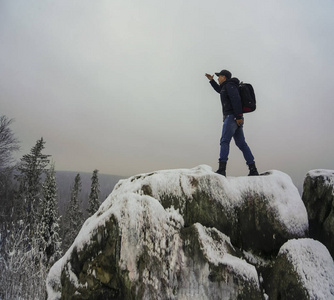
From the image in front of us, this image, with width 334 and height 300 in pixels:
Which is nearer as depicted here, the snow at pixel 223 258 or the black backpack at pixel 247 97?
the snow at pixel 223 258

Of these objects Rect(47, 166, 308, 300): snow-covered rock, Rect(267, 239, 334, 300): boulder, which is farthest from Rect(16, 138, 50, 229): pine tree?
Rect(267, 239, 334, 300): boulder

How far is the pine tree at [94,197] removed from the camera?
98.5 feet

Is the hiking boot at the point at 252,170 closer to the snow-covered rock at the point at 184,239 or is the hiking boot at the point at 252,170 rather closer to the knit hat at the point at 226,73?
the snow-covered rock at the point at 184,239

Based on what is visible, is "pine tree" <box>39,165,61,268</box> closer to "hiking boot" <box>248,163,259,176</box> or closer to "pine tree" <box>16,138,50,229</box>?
"pine tree" <box>16,138,50,229</box>

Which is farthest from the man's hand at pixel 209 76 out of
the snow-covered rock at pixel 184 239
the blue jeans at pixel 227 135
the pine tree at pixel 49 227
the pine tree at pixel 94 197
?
the pine tree at pixel 94 197

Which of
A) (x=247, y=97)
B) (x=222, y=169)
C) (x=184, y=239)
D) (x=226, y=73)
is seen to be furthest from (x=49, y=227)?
(x=247, y=97)

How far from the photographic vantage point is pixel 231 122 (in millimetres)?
5844

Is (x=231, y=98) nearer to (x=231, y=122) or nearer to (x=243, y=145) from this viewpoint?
(x=231, y=122)

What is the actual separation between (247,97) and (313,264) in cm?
384

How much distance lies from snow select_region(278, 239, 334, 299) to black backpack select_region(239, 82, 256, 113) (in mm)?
3177

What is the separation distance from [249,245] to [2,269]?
14.9m

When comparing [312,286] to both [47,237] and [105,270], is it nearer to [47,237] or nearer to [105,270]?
[105,270]

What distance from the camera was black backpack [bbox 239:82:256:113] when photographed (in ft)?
19.2

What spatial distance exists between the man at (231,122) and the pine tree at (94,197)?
2693 centimetres
